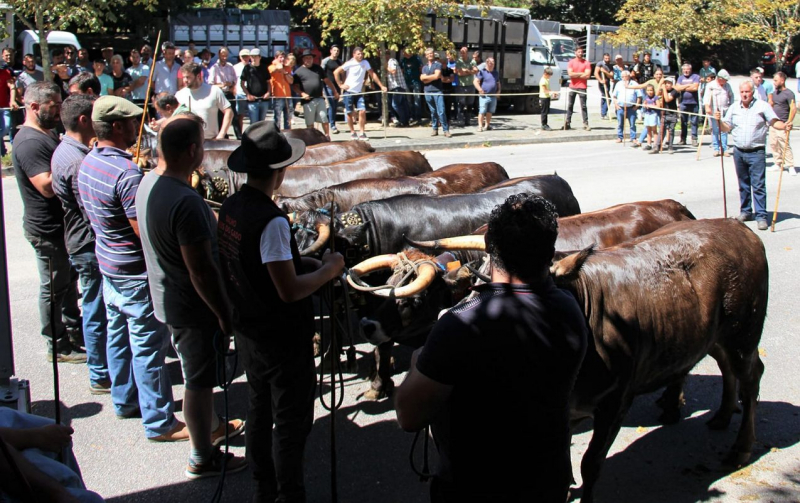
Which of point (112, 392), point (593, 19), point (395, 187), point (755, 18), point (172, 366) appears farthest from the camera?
point (593, 19)

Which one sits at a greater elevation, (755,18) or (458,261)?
(755,18)

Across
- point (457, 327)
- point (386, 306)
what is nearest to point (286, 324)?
point (386, 306)

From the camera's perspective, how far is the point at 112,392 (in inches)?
200

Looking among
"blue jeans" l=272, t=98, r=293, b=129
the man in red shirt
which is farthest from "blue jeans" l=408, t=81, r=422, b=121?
"blue jeans" l=272, t=98, r=293, b=129

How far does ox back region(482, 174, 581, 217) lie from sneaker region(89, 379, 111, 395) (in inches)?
142

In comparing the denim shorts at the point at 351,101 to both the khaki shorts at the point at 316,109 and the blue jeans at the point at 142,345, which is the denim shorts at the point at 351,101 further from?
the blue jeans at the point at 142,345

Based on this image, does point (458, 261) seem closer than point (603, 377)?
No

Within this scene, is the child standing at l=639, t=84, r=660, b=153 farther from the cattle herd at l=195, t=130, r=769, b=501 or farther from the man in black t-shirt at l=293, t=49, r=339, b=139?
the cattle herd at l=195, t=130, r=769, b=501

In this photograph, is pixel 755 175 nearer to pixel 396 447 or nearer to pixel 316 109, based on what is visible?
pixel 396 447

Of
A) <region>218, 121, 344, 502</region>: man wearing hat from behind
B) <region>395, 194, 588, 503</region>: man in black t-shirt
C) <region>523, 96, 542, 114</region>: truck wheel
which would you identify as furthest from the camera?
<region>523, 96, 542, 114</region>: truck wheel

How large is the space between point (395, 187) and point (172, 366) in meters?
2.77

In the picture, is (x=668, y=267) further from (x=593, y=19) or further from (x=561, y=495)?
(x=593, y=19)

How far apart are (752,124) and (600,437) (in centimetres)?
764

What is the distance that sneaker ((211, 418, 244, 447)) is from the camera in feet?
15.7
